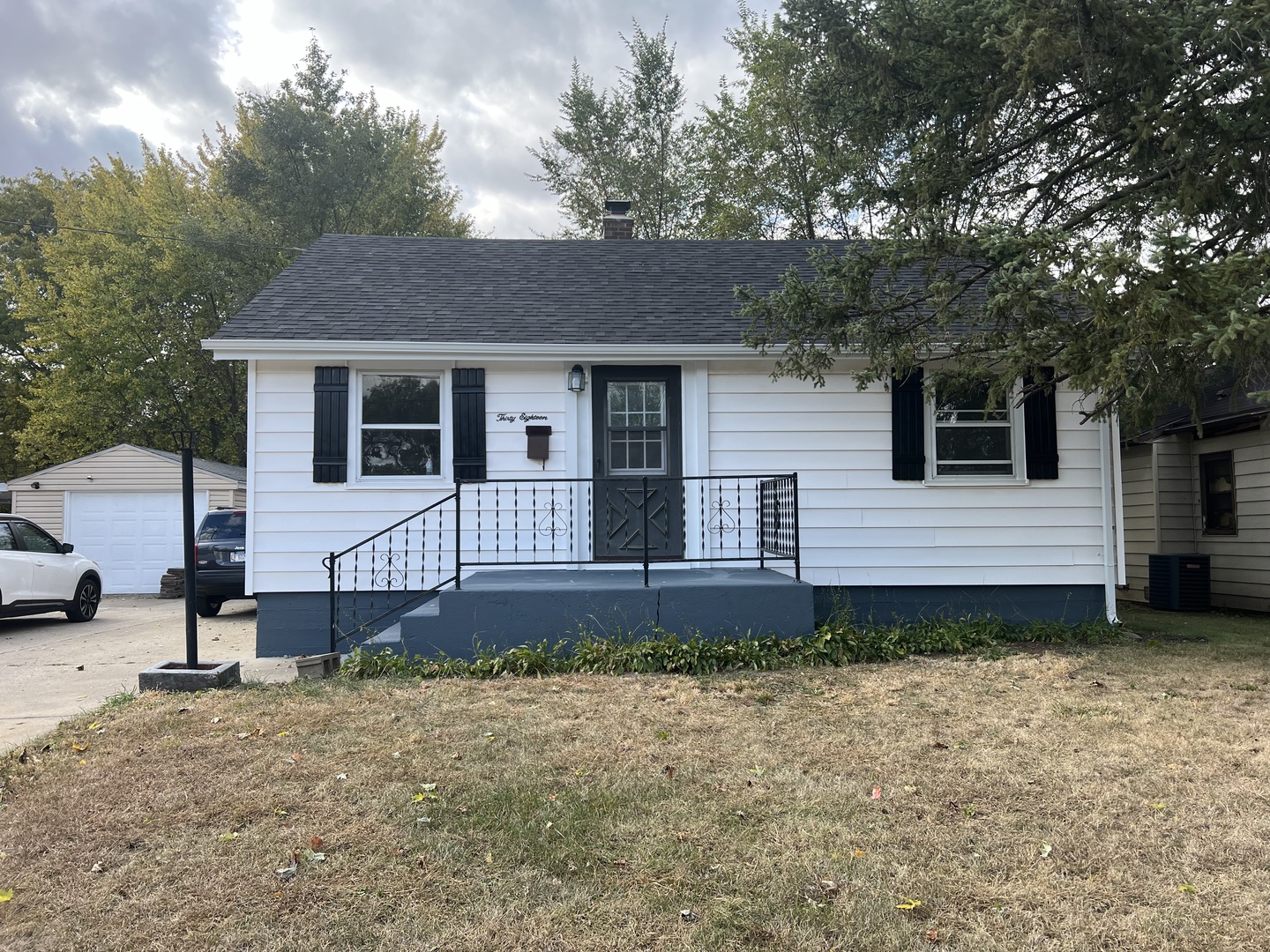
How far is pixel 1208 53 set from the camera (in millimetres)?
5773

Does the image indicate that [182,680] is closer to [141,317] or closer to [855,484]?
[855,484]

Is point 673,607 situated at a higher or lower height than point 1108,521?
lower

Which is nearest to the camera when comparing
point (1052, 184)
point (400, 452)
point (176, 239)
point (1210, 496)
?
point (1052, 184)

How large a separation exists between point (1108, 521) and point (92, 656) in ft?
33.5

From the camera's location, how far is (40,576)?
1056cm

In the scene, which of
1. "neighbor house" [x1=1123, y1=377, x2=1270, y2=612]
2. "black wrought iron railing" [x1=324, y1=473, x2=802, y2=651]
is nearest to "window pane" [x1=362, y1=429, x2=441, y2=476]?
"black wrought iron railing" [x1=324, y1=473, x2=802, y2=651]

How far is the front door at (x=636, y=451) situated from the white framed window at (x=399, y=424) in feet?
5.24

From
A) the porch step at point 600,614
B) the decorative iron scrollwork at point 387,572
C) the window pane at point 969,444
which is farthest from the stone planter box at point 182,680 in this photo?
the window pane at point 969,444

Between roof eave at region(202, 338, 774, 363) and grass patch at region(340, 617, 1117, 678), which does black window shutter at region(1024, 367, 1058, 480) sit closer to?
grass patch at region(340, 617, 1117, 678)

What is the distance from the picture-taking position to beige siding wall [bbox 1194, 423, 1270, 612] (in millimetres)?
10883

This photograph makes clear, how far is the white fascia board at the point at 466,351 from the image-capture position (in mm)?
7625

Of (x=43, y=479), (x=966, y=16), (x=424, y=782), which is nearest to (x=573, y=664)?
(x=424, y=782)

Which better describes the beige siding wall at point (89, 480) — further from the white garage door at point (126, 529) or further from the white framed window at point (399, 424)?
the white framed window at point (399, 424)

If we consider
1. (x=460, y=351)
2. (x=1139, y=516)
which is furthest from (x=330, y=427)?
(x=1139, y=516)
